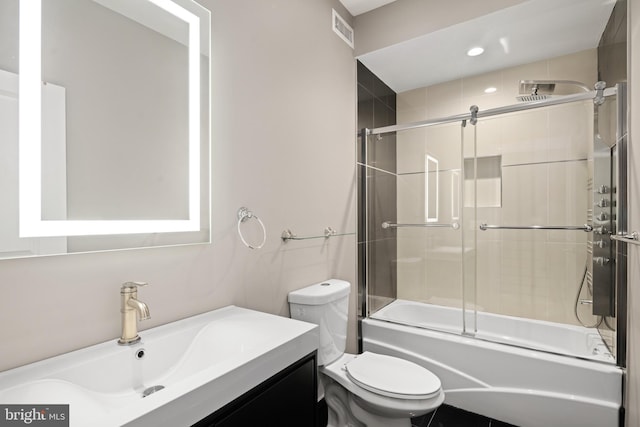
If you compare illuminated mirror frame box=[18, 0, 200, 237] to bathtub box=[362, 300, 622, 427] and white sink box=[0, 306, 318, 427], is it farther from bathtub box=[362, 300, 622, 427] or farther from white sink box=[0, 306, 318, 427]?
bathtub box=[362, 300, 622, 427]

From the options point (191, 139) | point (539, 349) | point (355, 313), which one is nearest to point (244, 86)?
point (191, 139)

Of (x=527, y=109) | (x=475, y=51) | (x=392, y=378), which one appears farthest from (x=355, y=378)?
(x=475, y=51)

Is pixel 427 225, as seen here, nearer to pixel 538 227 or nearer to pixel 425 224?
pixel 425 224

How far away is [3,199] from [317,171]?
4.80ft

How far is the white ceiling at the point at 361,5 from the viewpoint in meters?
2.30

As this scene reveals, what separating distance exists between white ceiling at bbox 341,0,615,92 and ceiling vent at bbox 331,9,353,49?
0.14 meters

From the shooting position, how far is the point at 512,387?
191 cm

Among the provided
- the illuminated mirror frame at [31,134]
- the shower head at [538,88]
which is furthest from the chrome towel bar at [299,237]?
the shower head at [538,88]

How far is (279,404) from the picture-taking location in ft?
3.30

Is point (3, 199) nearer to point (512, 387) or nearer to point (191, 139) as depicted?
point (191, 139)

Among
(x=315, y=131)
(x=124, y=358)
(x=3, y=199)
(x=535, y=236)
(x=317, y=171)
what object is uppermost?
(x=315, y=131)

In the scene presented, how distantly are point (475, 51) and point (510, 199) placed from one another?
113 cm

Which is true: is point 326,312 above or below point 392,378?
above

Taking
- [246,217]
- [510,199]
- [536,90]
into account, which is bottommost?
[246,217]
